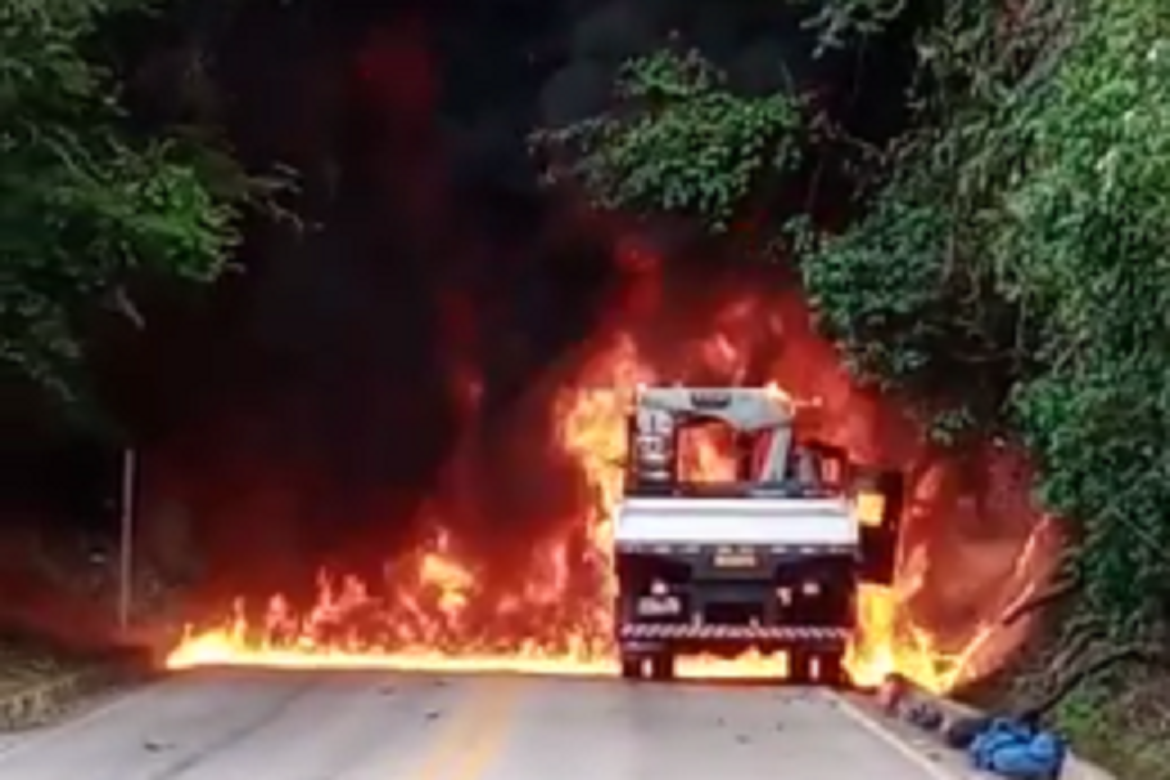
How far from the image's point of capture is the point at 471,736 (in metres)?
19.9

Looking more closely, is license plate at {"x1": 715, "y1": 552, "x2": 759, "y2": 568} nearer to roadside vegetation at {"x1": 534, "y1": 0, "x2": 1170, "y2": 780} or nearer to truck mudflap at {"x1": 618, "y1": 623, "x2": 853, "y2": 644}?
truck mudflap at {"x1": 618, "y1": 623, "x2": 853, "y2": 644}

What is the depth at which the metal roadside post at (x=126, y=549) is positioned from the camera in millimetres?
31920

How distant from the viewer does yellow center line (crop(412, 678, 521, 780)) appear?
17266 millimetres

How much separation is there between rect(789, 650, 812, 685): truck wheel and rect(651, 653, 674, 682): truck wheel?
4.03 ft

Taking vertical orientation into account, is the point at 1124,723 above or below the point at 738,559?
below

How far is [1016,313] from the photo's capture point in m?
26.5

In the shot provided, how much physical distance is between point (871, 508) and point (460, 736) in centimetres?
1131

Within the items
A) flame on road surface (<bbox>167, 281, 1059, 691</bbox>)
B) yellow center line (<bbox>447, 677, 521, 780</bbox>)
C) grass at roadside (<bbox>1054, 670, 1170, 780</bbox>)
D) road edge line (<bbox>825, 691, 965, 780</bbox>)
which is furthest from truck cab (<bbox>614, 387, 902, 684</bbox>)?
grass at roadside (<bbox>1054, 670, 1170, 780</bbox>)

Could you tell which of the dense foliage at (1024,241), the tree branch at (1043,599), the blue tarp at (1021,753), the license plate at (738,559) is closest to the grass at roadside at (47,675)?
the license plate at (738,559)

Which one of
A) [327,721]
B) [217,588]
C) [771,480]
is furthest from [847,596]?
[217,588]

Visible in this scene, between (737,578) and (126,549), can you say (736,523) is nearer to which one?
(737,578)

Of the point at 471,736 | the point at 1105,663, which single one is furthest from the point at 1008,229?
the point at 471,736

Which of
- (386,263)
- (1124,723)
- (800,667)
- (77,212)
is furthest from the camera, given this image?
(386,263)

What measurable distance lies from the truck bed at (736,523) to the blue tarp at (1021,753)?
9.41 m
